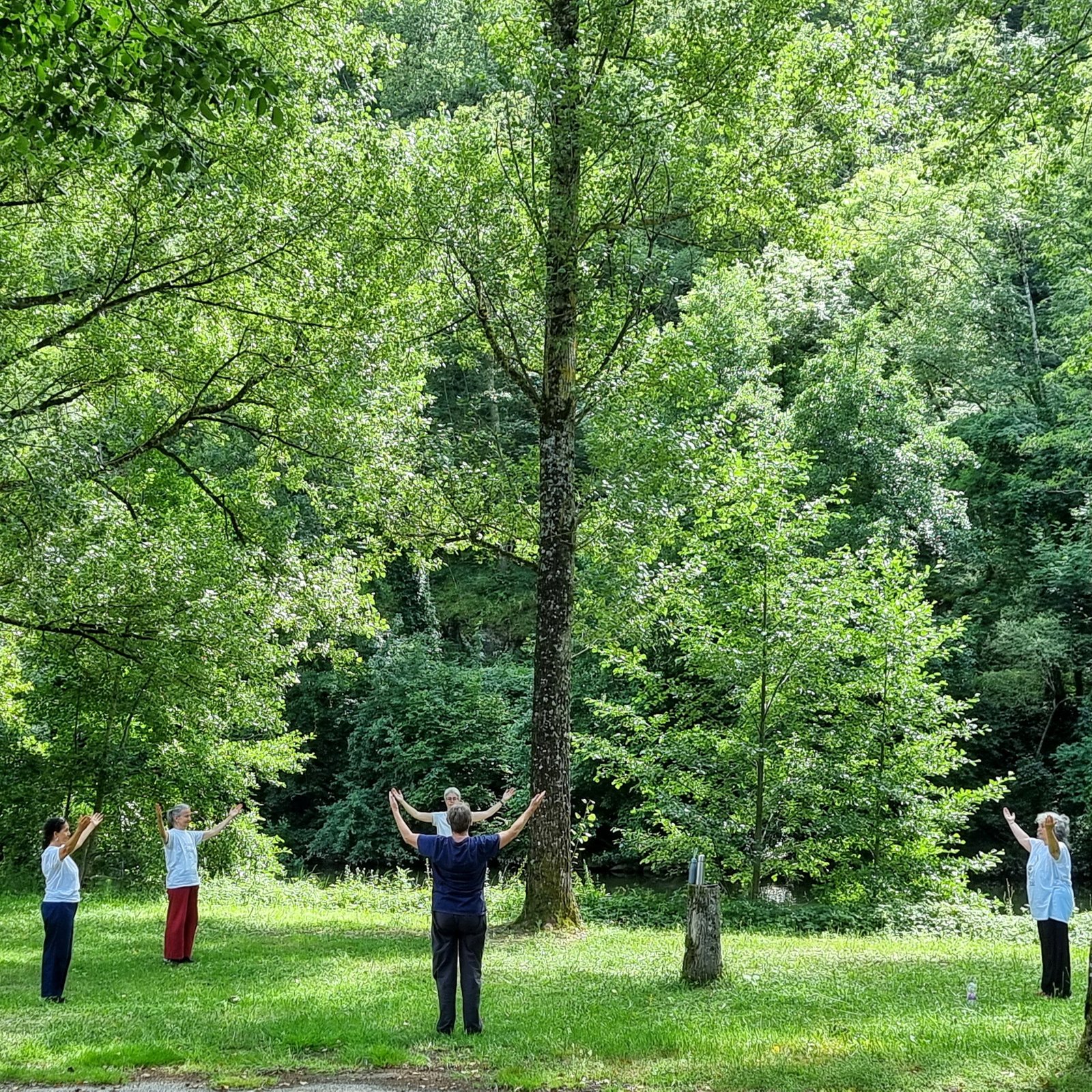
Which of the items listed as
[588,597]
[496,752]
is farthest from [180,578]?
[496,752]

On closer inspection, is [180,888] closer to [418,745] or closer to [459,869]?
[459,869]

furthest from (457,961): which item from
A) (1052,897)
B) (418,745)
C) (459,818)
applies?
(418,745)

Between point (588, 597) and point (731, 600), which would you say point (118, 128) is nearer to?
point (588, 597)

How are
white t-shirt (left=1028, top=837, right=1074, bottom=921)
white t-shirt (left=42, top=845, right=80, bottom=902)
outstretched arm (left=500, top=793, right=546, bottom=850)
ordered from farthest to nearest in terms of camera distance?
white t-shirt (left=42, top=845, right=80, bottom=902)
white t-shirt (left=1028, top=837, right=1074, bottom=921)
outstretched arm (left=500, top=793, right=546, bottom=850)

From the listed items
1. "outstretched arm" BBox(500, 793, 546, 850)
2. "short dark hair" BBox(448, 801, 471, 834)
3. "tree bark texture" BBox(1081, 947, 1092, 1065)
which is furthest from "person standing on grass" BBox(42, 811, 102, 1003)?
"tree bark texture" BBox(1081, 947, 1092, 1065)

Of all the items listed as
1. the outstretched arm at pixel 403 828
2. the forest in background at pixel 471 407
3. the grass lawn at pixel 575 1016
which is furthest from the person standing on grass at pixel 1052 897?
the forest in background at pixel 471 407

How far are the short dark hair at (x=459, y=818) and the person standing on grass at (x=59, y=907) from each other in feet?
11.8

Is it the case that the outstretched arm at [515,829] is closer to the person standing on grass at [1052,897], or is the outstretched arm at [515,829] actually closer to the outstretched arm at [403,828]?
the outstretched arm at [403,828]

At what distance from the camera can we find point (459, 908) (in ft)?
22.9

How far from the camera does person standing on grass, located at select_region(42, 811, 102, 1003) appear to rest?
28.2 ft

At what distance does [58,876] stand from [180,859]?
1.73 m

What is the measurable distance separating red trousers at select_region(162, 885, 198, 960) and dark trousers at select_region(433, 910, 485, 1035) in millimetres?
4413

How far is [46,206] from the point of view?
12.0 meters

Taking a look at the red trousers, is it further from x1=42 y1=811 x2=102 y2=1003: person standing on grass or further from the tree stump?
the tree stump
